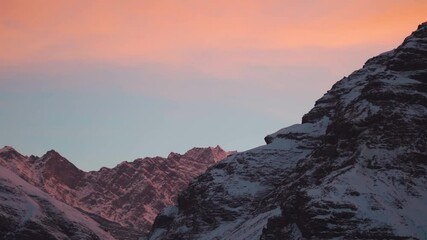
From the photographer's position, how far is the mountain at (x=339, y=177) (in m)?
88.8

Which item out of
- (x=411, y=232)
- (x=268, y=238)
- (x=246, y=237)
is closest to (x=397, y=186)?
(x=411, y=232)

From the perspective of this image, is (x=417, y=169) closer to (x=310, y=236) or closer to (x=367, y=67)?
(x=310, y=236)

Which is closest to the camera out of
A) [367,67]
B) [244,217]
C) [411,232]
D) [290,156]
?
[411,232]

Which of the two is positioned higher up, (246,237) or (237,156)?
(237,156)

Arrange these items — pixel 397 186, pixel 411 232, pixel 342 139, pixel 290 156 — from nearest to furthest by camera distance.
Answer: pixel 411 232 < pixel 397 186 < pixel 342 139 < pixel 290 156

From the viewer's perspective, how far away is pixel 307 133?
184 metres

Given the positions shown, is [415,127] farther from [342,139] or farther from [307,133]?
[307,133]

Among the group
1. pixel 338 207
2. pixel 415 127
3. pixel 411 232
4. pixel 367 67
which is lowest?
pixel 411 232

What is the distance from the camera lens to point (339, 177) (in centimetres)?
9756

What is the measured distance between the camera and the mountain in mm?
88812

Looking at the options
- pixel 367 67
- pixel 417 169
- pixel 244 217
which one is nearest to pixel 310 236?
pixel 417 169

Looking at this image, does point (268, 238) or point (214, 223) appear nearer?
point (268, 238)

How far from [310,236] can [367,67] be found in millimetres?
109929

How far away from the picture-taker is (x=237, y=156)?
601ft
